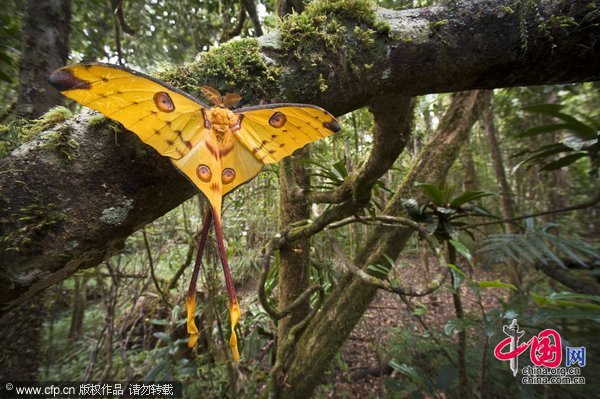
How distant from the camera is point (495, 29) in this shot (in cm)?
115

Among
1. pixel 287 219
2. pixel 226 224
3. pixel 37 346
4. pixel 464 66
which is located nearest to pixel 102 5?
pixel 226 224

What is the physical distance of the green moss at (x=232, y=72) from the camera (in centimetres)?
102

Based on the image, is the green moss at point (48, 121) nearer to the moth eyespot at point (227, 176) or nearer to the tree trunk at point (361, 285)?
the moth eyespot at point (227, 176)

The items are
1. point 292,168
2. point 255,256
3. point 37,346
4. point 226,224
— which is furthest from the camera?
point 226,224

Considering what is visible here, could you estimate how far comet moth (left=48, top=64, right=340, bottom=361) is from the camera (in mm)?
769

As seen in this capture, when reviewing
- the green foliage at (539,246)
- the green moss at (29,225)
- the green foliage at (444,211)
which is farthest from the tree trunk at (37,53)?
the green foliage at (539,246)

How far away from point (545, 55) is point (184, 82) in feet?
4.61

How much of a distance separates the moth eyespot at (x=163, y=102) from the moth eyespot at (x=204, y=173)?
195 mm

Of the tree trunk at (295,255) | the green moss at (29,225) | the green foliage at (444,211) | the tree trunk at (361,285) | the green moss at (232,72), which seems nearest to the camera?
the green moss at (29,225)

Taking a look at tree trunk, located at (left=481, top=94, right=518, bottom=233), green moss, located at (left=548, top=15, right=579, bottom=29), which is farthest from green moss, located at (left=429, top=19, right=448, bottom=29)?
tree trunk, located at (left=481, top=94, right=518, bottom=233)

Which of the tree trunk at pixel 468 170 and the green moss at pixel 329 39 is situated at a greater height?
the tree trunk at pixel 468 170

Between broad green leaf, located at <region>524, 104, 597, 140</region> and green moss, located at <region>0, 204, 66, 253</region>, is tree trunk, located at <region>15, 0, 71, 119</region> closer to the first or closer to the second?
green moss, located at <region>0, 204, 66, 253</region>

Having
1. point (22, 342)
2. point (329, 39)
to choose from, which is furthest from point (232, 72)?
→ point (22, 342)

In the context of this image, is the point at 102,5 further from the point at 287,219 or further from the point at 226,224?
the point at 287,219
